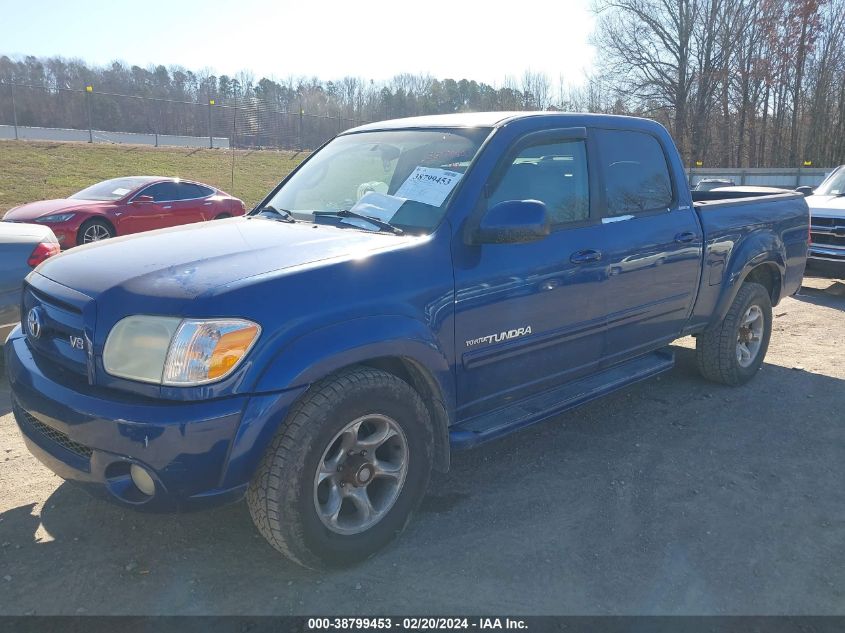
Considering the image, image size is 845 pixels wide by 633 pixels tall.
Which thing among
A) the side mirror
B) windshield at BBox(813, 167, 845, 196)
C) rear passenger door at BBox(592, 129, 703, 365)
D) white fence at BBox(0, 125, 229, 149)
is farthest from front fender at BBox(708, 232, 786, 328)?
white fence at BBox(0, 125, 229, 149)

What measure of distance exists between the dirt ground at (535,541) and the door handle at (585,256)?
47.6 inches

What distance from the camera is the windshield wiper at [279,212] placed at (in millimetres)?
3812

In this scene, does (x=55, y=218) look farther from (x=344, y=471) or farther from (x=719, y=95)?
(x=719, y=95)

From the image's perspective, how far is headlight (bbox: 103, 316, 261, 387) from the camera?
2.52 meters

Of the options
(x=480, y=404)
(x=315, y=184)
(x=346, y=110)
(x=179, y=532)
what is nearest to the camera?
(x=179, y=532)

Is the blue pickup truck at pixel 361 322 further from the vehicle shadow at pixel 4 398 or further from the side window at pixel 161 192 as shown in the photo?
the side window at pixel 161 192

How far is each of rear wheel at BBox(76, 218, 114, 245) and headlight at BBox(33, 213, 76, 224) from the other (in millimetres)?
253

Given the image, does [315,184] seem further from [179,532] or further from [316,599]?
[316,599]

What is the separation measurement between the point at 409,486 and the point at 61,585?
1496 mm

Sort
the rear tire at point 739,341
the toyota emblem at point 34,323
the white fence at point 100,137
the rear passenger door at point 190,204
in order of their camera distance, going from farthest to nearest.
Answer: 1. the white fence at point 100,137
2. the rear passenger door at point 190,204
3. the rear tire at point 739,341
4. the toyota emblem at point 34,323

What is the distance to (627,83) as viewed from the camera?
3578 cm

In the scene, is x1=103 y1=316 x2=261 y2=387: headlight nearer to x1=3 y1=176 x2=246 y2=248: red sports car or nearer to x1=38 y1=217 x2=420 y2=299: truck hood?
x1=38 y1=217 x2=420 y2=299: truck hood

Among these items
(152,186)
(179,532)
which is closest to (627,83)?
(152,186)

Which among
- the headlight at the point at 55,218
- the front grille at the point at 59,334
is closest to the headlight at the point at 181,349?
the front grille at the point at 59,334
